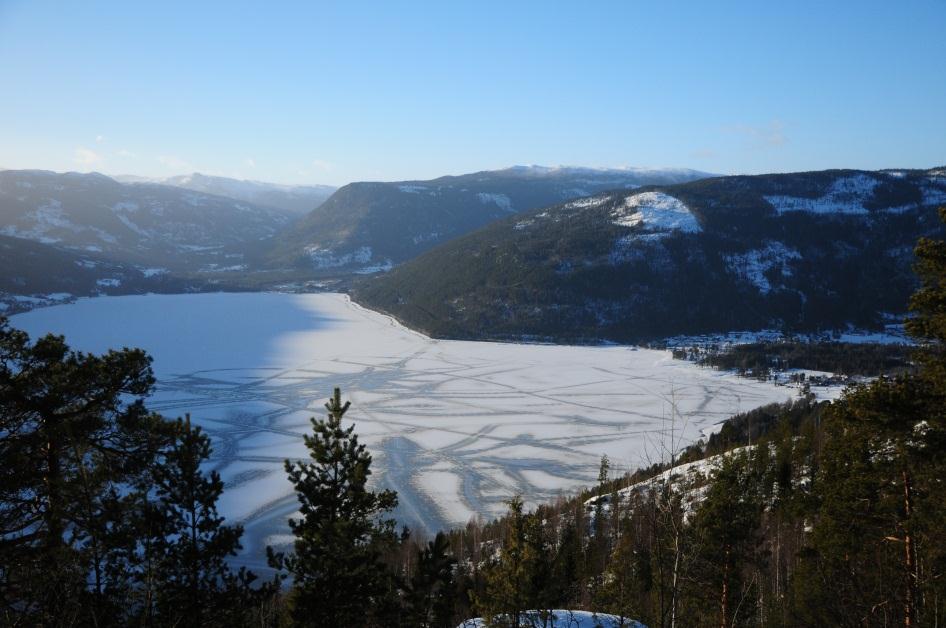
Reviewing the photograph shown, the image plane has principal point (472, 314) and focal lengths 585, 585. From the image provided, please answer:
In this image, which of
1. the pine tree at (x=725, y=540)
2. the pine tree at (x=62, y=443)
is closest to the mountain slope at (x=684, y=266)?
the pine tree at (x=725, y=540)

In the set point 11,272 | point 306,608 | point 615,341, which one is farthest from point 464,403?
point 11,272

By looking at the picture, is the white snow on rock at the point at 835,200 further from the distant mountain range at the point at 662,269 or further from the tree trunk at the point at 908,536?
the tree trunk at the point at 908,536

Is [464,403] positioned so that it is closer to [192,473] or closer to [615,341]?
[192,473]

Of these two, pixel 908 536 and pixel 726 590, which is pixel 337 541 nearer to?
pixel 908 536

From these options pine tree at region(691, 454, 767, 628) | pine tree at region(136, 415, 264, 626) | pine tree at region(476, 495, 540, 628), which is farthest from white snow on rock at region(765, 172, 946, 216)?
pine tree at region(136, 415, 264, 626)

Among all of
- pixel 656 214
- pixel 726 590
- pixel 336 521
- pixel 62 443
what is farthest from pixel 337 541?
pixel 656 214

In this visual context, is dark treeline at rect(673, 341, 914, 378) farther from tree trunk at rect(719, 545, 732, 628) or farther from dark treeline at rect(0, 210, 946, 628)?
dark treeline at rect(0, 210, 946, 628)
